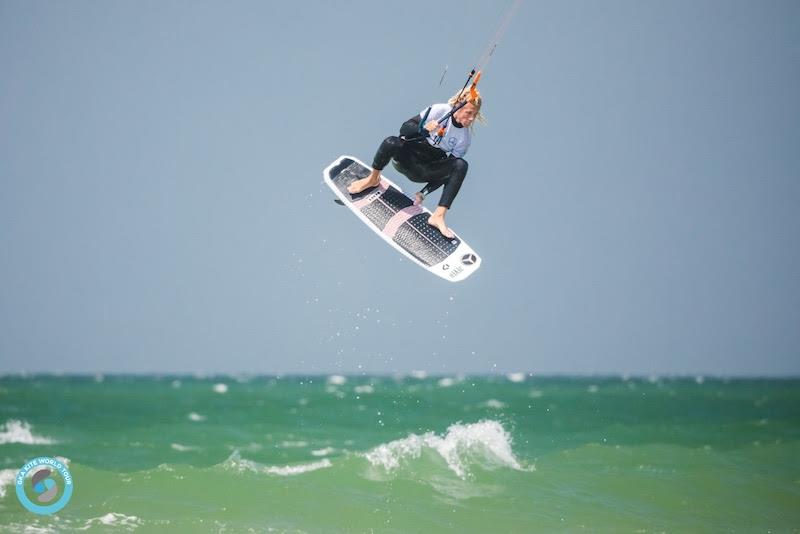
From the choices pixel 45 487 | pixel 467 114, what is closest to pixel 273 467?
pixel 45 487

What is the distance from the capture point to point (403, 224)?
11164mm

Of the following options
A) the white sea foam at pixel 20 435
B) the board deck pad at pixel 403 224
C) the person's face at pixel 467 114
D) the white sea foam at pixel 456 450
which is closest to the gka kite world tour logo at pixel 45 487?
the white sea foam at pixel 20 435

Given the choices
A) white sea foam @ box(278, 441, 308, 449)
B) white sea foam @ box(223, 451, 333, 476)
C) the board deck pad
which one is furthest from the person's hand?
white sea foam @ box(278, 441, 308, 449)

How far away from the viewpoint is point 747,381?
4950 cm

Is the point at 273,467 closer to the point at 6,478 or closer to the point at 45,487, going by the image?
the point at 45,487

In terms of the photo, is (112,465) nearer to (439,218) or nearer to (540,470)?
(540,470)

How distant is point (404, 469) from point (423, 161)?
6.32 metres

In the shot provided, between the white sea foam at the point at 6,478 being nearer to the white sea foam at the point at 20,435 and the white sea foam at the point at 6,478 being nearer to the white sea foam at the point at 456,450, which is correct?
the white sea foam at the point at 20,435

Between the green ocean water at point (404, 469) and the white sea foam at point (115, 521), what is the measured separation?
0.04 meters

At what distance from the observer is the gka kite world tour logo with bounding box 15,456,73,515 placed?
491 inches

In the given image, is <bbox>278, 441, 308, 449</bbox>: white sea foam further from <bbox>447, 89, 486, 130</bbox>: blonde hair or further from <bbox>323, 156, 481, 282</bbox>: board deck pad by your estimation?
<bbox>447, 89, 486, 130</bbox>: blonde hair

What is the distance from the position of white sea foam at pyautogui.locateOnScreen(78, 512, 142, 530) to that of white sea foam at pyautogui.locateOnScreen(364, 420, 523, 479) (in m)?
4.28

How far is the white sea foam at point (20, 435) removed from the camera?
19.6 meters

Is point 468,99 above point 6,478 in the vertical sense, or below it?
above
